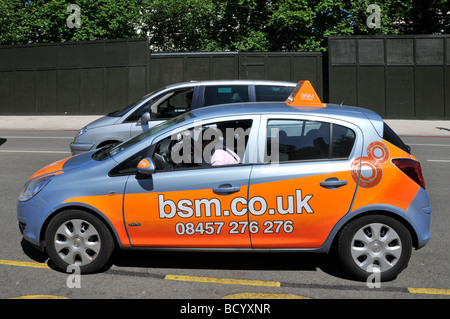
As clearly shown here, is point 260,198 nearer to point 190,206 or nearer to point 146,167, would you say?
point 190,206

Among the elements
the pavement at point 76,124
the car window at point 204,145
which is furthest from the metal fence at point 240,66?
the car window at point 204,145

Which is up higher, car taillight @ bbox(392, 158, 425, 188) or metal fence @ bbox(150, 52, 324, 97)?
metal fence @ bbox(150, 52, 324, 97)

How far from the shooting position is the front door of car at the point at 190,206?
16.3ft

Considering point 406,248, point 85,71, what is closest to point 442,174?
point 406,248

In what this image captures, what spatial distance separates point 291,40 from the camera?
29.6m

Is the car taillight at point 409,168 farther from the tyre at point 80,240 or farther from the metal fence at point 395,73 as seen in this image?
the metal fence at point 395,73

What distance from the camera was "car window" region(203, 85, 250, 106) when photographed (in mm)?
9930

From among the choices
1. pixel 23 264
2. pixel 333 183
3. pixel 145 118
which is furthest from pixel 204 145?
pixel 145 118

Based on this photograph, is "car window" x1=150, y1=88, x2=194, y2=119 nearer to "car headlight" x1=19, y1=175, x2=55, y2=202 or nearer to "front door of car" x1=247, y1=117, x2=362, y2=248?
"car headlight" x1=19, y1=175, x2=55, y2=202

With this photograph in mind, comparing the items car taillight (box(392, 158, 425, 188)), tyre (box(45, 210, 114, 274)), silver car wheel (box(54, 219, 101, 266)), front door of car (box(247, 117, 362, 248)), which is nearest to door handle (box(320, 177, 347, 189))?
front door of car (box(247, 117, 362, 248))

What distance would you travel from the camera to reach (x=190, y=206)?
4988mm

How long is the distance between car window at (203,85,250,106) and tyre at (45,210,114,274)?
5.24 m

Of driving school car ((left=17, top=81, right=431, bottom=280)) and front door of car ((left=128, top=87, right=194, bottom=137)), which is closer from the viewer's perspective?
driving school car ((left=17, top=81, right=431, bottom=280))

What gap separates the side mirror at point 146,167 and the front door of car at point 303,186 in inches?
37.6
